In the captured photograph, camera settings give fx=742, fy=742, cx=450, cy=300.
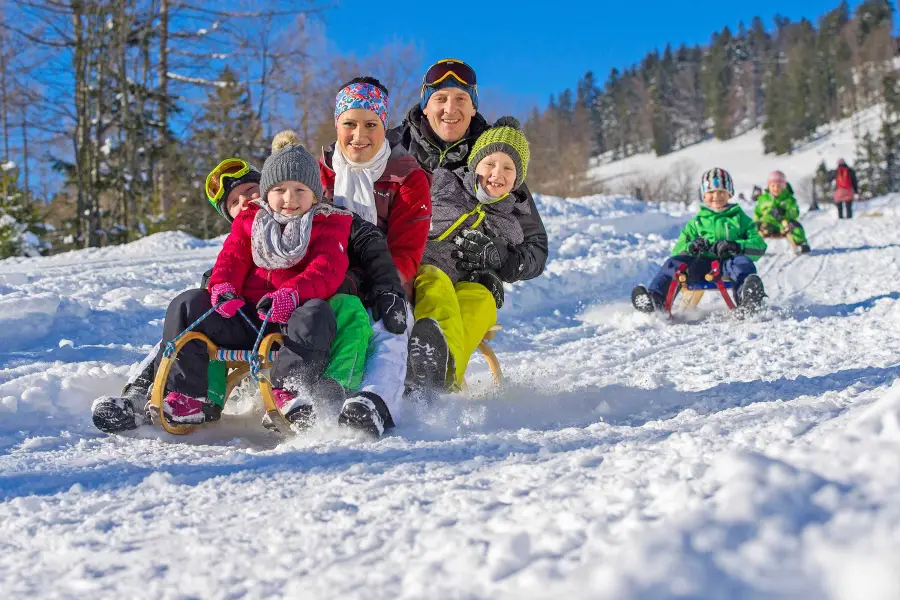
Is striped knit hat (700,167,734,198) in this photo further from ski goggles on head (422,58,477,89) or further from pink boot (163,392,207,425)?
pink boot (163,392,207,425)

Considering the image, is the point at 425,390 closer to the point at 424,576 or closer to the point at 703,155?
the point at 424,576

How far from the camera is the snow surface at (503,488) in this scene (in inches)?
47.5

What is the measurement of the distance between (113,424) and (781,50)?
95364 millimetres

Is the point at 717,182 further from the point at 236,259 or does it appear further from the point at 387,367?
the point at 236,259

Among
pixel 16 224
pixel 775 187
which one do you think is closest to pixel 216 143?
pixel 16 224

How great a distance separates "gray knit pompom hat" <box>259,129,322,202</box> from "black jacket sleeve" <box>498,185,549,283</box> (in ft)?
3.61

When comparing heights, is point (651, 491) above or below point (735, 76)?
below

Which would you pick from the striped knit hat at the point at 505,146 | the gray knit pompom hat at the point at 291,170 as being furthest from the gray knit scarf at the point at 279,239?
the striped knit hat at the point at 505,146

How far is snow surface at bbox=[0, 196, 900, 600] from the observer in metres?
1.21

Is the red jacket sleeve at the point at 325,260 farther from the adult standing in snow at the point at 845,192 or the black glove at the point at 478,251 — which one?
the adult standing in snow at the point at 845,192

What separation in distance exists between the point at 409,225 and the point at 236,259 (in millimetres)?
805

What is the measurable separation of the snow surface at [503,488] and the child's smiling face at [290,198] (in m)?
0.79

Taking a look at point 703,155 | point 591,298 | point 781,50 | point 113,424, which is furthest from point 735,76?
point 113,424

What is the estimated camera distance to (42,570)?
148 centimetres
